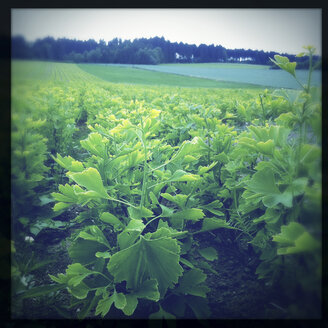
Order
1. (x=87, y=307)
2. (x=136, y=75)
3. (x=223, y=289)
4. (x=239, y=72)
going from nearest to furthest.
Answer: (x=87, y=307), (x=223, y=289), (x=239, y=72), (x=136, y=75)

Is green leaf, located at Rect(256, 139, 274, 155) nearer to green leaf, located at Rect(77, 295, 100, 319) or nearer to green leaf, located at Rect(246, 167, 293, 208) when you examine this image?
green leaf, located at Rect(246, 167, 293, 208)

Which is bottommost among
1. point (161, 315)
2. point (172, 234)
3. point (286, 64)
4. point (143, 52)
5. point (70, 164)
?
point (161, 315)

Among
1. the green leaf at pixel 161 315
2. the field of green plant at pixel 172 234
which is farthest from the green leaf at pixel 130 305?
the green leaf at pixel 161 315

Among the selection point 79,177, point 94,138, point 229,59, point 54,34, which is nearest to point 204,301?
point 79,177

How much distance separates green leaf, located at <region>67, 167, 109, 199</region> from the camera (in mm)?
1112

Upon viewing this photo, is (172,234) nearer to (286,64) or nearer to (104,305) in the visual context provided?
(104,305)

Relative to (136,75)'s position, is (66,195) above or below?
below

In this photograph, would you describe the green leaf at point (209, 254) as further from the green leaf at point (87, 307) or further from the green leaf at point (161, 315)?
the green leaf at point (87, 307)

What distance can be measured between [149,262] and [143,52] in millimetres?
1091

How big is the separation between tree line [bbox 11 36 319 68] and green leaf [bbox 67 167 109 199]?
59 centimetres

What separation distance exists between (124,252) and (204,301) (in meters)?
0.44

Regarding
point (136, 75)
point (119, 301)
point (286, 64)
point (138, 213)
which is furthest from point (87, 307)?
point (136, 75)

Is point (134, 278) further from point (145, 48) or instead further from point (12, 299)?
point (145, 48)

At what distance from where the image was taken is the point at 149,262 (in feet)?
3.73
